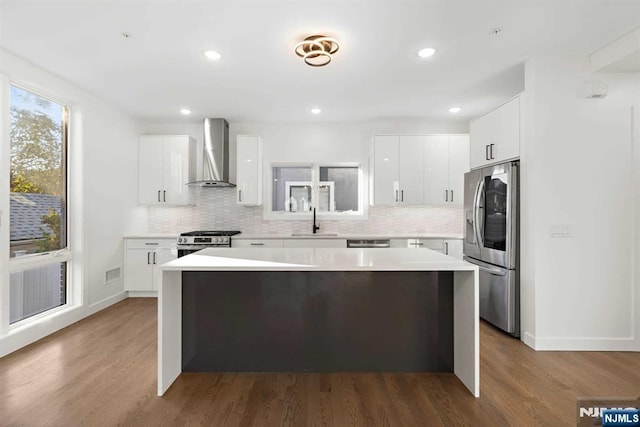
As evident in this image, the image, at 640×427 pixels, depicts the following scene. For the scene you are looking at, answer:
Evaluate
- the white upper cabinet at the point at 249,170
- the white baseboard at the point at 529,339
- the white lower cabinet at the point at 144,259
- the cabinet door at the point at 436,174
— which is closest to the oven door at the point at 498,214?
the white baseboard at the point at 529,339

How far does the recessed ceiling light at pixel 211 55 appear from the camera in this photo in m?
2.78

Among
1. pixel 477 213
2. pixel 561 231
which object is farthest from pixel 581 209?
pixel 477 213

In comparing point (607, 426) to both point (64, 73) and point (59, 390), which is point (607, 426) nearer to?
point (59, 390)

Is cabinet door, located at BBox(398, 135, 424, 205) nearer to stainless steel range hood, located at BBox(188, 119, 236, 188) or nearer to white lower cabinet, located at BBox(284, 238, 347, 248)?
white lower cabinet, located at BBox(284, 238, 347, 248)

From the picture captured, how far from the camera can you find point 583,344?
284 cm

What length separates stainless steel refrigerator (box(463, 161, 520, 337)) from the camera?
305 cm

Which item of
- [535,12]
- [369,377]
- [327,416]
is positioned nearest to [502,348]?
[369,377]

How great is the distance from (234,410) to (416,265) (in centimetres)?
148

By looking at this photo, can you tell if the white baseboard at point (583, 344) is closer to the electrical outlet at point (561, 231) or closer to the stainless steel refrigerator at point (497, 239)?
the stainless steel refrigerator at point (497, 239)

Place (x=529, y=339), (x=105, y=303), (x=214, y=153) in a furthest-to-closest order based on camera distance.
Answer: (x=214, y=153) < (x=105, y=303) < (x=529, y=339)

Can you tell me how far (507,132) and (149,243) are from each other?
4720 millimetres

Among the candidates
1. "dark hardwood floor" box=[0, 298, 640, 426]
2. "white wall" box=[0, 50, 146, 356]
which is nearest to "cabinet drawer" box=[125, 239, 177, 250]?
"white wall" box=[0, 50, 146, 356]

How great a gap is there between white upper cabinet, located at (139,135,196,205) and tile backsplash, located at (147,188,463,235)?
1.16 ft

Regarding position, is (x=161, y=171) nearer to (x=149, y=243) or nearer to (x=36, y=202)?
(x=149, y=243)
